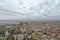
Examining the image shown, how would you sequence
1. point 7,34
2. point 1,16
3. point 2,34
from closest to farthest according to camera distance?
1. point 1,16
2. point 2,34
3. point 7,34

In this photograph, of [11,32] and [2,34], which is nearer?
[2,34]

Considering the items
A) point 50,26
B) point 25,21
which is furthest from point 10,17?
A: point 50,26

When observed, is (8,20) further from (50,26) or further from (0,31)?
(50,26)

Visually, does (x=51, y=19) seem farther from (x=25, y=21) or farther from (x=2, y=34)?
(x=2, y=34)

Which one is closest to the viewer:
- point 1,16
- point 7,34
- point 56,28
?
point 1,16

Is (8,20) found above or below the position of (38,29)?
above

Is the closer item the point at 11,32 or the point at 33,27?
the point at 33,27

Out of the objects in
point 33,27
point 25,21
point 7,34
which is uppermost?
point 25,21

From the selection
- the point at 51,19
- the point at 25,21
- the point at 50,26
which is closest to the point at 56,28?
the point at 50,26

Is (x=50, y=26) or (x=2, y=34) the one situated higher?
(x=50, y=26)
